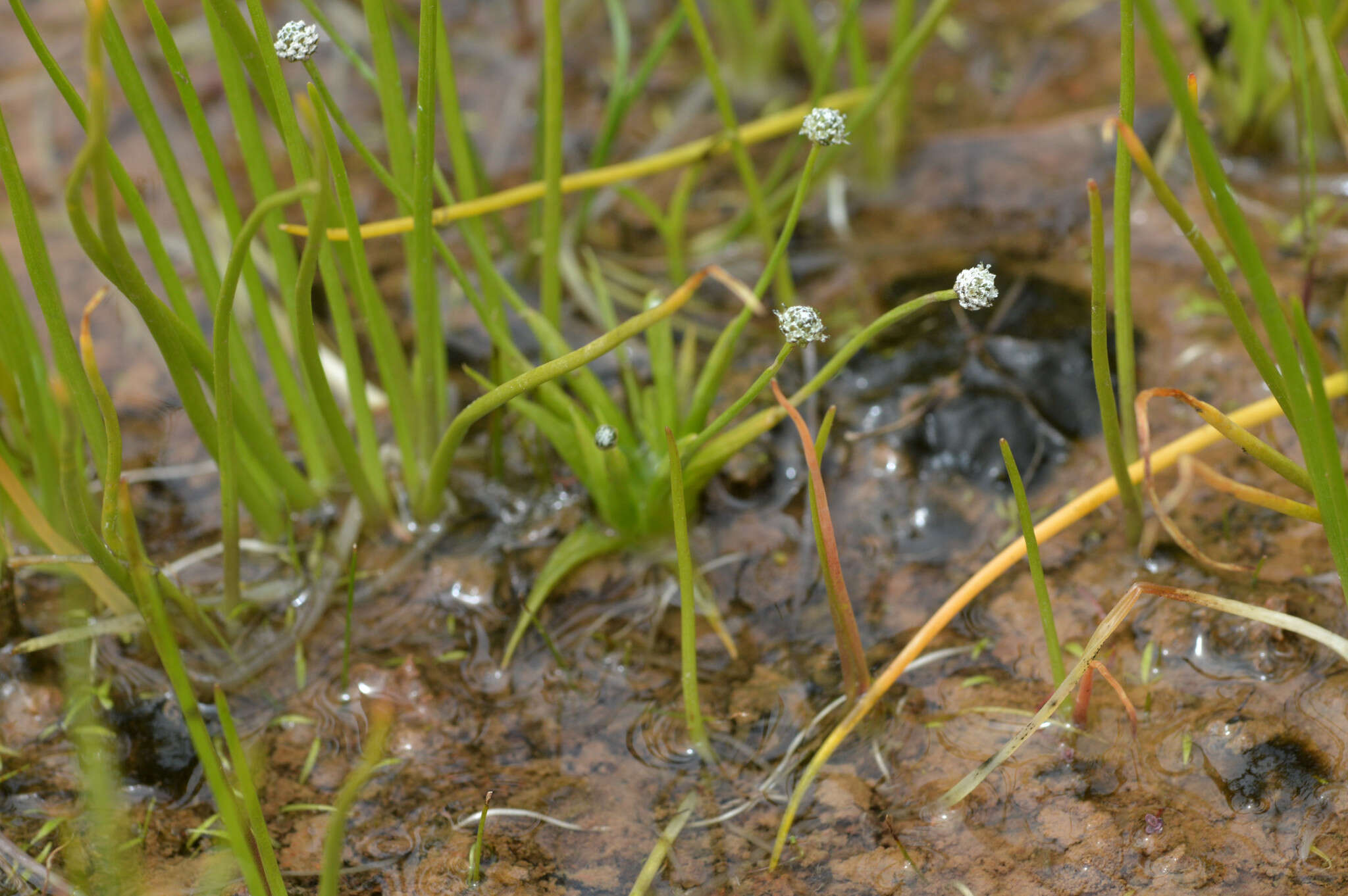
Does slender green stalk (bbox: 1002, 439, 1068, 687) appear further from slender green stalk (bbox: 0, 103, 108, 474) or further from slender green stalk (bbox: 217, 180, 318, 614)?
slender green stalk (bbox: 0, 103, 108, 474)

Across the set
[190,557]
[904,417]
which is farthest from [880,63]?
[190,557]

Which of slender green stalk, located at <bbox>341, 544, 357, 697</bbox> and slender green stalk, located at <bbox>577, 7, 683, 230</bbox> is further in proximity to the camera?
slender green stalk, located at <bbox>577, 7, 683, 230</bbox>

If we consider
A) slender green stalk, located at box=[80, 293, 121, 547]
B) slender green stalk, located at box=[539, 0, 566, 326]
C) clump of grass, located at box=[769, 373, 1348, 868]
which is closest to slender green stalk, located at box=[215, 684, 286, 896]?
slender green stalk, located at box=[80, 293, 121, 547]

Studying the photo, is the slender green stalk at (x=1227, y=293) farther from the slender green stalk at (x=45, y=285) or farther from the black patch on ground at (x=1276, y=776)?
the slender green stalk at (x=45, y=285)

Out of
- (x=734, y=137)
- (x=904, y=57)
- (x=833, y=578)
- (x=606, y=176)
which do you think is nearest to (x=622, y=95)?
(x=606, y=176)

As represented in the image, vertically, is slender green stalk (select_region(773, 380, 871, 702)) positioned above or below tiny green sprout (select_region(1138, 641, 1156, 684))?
above

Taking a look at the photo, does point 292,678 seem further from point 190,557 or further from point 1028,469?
point 1028,469
